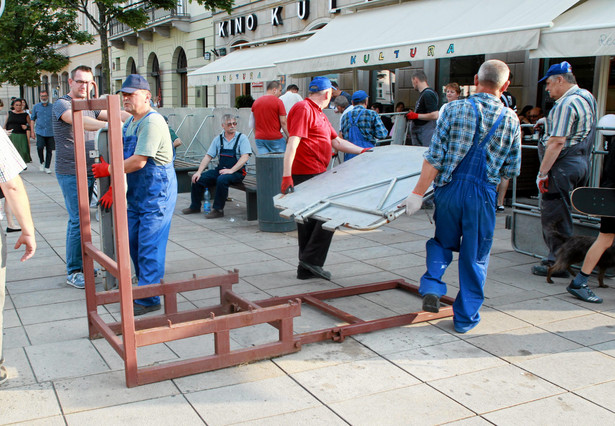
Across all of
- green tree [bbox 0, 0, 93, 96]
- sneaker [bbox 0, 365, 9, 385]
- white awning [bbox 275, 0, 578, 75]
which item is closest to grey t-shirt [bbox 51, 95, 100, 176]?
sneaker [bbox 0, 365, 9, 385]

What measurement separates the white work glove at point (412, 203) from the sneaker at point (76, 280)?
9.28ft

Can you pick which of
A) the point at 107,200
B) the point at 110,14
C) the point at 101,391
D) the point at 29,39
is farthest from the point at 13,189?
the point at 29,39

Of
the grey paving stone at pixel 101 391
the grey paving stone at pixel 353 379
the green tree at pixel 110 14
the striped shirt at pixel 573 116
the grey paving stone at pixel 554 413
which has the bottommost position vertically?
the grey paving stone at pixel 554 413

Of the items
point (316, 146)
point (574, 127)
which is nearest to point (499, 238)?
point (574, 127)

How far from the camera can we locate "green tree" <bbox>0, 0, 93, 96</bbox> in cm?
2466

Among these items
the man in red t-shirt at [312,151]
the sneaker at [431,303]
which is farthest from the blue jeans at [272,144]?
the sneaker at [431,303]

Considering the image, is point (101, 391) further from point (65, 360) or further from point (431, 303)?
point (431, 303)

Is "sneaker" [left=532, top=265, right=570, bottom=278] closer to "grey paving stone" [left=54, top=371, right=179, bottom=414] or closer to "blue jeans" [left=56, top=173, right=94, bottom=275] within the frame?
"grey paving stone" [left=54, top=371, right=179, bottom=414]

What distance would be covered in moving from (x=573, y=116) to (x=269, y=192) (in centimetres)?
360

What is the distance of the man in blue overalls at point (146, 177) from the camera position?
14.1ft

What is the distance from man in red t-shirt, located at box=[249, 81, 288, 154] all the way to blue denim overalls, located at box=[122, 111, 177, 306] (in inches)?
168

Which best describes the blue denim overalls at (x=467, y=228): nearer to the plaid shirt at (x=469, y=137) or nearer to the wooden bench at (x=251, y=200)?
the plaid shirt at (x=469, y=137)

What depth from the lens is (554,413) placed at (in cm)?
308

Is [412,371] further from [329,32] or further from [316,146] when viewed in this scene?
[329,32]
